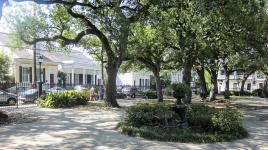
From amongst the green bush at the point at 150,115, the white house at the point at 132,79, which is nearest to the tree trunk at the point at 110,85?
the green bush at the point at 150,115

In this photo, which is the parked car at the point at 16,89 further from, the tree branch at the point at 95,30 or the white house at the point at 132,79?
the white house at the point at 132,79

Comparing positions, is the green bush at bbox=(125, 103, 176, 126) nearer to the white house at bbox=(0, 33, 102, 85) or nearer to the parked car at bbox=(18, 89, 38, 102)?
the parked car at bbox=(18, 89, 38, 102)

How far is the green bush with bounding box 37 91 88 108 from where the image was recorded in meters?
26.0

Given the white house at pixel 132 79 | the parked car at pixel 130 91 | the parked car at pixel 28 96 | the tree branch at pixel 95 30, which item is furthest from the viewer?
the white house at pixel 132 79

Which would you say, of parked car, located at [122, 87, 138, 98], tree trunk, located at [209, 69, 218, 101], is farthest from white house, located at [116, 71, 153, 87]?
tree trunk, located at [209, 69, 218, 101]

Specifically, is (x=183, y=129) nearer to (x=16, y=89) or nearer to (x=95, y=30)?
(x=95, y=30)

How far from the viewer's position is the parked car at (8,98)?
2895 cm

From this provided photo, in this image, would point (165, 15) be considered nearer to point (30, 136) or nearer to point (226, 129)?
point (226, 129)

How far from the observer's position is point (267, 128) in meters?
17.3

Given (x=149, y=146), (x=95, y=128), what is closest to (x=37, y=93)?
(x=95, y=128)

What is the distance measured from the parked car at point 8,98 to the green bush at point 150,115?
1625cm

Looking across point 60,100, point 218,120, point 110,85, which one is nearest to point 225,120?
point 218,120

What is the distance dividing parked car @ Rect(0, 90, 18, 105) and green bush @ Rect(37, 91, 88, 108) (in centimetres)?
308

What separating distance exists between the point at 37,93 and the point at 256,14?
17363 mm
